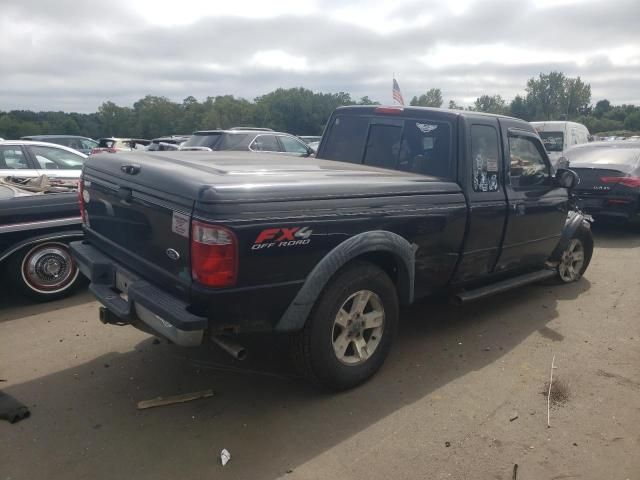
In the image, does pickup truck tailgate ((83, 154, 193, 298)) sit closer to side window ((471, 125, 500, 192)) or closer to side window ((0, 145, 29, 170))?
side window ((471, 125, 500, 192))

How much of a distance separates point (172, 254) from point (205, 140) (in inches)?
335

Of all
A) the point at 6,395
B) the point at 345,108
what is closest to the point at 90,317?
the point at 6,395

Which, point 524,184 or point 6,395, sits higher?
point 524,184

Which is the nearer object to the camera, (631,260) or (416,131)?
(416,131)

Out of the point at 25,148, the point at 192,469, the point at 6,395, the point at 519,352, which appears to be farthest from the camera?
the point at 25,148

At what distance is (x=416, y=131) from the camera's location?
439 cm

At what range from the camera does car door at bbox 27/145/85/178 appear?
7.89 meters

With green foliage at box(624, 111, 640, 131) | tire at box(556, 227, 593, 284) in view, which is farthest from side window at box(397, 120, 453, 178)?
green foliage at box(624, 111, 640, 131)

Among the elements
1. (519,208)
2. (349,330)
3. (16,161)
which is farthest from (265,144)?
(349,330)

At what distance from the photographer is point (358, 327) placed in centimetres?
349

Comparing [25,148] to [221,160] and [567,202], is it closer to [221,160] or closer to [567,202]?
[221,160]

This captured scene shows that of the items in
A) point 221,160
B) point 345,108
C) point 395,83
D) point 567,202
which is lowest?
point 567,202

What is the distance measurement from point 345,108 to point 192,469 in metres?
3.62

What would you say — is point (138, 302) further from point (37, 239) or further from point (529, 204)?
point (529, 204)
